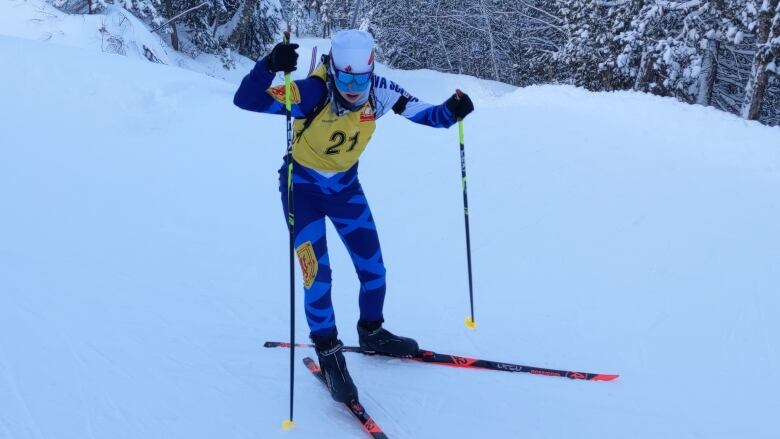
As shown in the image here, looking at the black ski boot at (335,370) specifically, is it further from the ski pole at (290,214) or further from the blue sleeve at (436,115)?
the blue sleeve at (436,115)

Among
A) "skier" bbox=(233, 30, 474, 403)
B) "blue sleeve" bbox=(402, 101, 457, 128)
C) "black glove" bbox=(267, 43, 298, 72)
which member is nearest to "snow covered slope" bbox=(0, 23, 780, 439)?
"skier" bbox=(233, 30, 474, 403)

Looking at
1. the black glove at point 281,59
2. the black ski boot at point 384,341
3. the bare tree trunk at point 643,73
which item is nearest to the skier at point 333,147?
the black glove at point 281,59

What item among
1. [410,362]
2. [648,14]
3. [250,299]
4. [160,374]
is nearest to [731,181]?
[410,362]

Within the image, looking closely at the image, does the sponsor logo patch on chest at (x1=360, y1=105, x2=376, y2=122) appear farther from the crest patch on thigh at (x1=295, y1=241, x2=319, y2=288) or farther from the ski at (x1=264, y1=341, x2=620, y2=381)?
the ski at (x1=264, y1=341, x2=620, y2=381)

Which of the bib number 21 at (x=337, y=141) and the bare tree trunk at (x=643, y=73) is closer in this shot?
the bib number 21 at (x=337, y=141)

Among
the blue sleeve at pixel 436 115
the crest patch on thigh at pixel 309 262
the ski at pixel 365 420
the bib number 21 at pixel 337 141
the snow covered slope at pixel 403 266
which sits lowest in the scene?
the snow covered slope at pixel 403 266

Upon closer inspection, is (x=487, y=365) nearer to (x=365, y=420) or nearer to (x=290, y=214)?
(x=365, y=420)

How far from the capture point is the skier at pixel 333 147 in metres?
2.98

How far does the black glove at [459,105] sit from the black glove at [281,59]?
1.12 meters

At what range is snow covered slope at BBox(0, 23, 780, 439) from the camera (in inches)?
130

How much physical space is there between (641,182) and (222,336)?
5235 mm

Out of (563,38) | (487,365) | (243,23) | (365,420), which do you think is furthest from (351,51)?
(563,38)

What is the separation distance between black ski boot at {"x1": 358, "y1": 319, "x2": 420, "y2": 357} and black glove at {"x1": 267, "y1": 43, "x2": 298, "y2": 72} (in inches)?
65.7

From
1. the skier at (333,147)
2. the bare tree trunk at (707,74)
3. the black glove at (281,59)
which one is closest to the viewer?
the black glove at (281,59)
